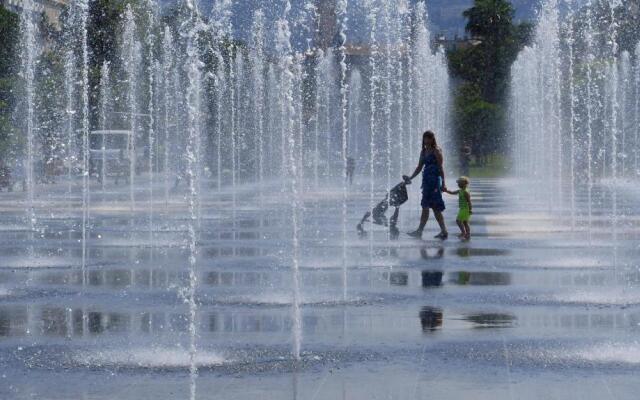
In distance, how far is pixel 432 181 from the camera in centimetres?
1716

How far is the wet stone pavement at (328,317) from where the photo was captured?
23.8 feet

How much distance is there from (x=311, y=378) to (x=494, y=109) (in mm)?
73930

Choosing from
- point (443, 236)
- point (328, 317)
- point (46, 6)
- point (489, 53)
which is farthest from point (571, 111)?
point (328, 317)

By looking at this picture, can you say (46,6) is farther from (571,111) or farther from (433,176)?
(433,176)

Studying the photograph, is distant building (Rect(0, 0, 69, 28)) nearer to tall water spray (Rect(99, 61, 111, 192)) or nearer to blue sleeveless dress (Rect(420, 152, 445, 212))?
tall water spray (Rect(99, 61, 111, 192))

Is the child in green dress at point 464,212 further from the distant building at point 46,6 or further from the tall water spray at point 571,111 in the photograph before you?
the distant building at point 46,6

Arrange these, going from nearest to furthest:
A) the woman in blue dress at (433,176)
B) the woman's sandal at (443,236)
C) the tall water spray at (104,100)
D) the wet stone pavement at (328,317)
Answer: the wet stone pavement at (328,317) → the woman in blue dress at (433,176) → the woman's sandal at (443,236) → the tall water spray at (104,100)

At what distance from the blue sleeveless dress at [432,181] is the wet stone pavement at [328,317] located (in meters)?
0.56

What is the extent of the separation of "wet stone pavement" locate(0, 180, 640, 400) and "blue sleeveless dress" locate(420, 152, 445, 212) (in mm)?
556

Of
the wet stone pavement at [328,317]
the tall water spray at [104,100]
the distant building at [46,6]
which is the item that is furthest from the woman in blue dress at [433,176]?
the distant building at [46,6]

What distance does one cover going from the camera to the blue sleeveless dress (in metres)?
17.1

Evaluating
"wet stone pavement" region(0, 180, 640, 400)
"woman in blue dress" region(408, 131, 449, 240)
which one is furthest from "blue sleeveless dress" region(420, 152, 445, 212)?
"wet stone pavement" region(0, 180, 640, 400)

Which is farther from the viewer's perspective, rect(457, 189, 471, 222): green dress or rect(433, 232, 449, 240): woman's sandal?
rect(457, 189, 471, 222): green dress

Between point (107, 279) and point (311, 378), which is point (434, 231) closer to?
point (107, 279)
